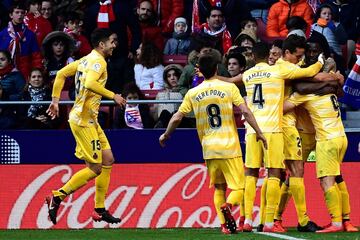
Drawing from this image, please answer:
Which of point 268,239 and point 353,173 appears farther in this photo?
point 353,173

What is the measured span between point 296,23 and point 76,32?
3466 mm

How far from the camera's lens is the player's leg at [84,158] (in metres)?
17.7

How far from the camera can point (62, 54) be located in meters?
21.0

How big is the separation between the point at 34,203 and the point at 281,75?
4921 millimetres

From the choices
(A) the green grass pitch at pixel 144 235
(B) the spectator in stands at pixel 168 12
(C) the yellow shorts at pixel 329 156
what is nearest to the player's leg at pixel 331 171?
(C) the yellow shorts at pixel 329 156

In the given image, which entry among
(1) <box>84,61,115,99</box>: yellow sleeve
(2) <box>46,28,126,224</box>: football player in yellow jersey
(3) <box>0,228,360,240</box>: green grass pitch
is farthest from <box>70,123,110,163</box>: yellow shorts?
(3) <box>0,228,360,240</box>: green grass pitch

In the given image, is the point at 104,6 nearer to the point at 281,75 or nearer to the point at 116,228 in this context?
the point at 116,228

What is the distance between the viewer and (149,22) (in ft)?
72.9

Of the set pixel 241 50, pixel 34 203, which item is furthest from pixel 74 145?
pixel 241 50


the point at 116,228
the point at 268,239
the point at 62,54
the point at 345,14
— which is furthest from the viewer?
the point at 345,14

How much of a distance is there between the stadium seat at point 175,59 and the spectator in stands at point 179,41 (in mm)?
216

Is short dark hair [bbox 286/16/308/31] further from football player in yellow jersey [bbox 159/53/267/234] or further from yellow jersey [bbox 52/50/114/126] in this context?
football player in yellow jersey [bbox 159/53/267/234]

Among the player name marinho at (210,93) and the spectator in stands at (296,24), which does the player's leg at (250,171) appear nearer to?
the player name marinho at (210,93)

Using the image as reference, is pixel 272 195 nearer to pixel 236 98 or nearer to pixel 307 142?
pixel 307 142
